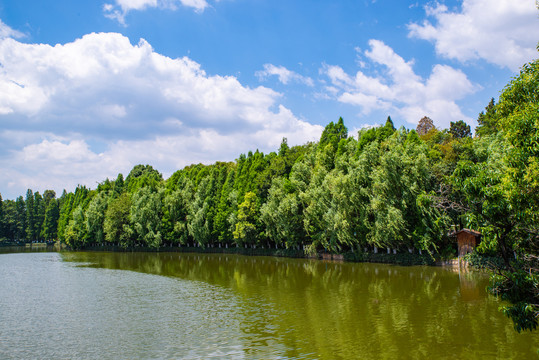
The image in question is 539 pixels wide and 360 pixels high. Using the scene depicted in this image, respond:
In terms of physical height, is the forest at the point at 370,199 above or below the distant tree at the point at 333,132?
below

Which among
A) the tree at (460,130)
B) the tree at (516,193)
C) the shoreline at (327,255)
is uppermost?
the tree at (460,130)

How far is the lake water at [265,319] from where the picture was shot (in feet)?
46.5

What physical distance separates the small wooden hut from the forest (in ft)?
3.51

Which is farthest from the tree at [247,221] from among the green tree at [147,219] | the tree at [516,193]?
the tree at [516,193]

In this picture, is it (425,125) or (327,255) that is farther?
(425,125)

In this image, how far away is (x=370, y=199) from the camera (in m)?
41.9

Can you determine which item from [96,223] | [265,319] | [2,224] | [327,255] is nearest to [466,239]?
[327,255]

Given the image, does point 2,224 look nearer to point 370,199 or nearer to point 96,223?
point 96,223

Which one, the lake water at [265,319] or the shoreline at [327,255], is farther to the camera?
the shoreline at [327,255]

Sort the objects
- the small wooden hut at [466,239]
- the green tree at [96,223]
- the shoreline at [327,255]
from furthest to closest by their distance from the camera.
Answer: the green tree at [96,223] < the shoreline at [327,255] < the small wooden hut at [466,239]

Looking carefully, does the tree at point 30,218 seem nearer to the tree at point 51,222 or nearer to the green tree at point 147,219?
the tree at point 51,222

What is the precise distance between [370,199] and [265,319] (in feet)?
85.9

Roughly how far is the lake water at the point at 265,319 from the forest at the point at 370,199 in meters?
3.73

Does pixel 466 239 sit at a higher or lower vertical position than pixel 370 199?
lower
